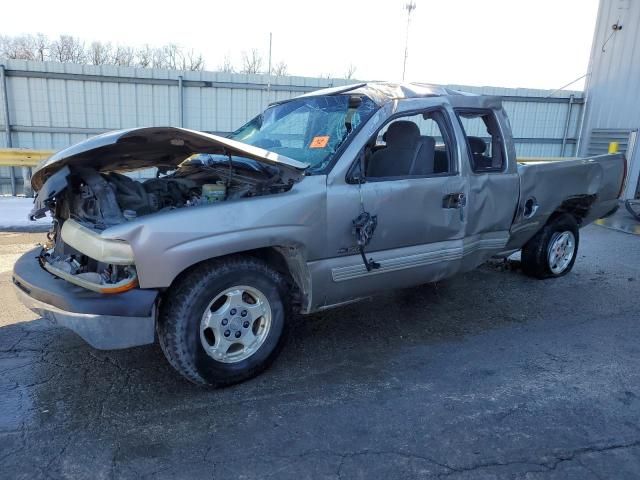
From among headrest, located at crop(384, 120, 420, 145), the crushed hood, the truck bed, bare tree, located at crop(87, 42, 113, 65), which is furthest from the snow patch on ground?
bare tree, located at crop(87, 42, 113, 65)

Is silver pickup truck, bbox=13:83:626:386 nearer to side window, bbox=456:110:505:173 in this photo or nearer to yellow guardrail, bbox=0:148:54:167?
side window, bbox=456:110:505:173

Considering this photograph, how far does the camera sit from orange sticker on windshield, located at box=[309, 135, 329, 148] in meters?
3.76

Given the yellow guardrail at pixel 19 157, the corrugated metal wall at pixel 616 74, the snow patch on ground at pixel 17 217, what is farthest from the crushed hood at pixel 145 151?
the corrugated metal wall at pixel 616 74

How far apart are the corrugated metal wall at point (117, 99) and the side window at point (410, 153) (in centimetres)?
900

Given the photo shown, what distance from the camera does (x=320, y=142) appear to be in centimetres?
380

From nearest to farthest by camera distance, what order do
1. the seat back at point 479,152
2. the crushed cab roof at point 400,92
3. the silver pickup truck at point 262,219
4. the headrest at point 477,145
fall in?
the silver pickup truck at point 262,219 < the crushed cab roof at point 400,92 < the seat back at point 479,152 < the headrest at point 477,145

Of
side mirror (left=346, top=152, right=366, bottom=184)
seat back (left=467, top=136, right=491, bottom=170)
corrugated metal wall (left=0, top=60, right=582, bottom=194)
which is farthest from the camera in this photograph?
corrugated metal wall (left=0, top=60, right=582, bottom=194)

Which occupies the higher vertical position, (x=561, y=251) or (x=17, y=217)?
(x=561, y=251)

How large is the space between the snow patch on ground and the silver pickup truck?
186 inches

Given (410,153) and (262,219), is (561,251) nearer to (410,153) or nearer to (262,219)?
(410,153)

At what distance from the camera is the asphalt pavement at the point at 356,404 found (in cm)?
252

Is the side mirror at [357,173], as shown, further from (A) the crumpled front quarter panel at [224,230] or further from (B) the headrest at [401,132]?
(B) the headrest at [401,132]

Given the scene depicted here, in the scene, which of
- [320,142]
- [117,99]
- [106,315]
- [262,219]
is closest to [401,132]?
[320,142]

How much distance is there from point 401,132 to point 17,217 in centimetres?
729
